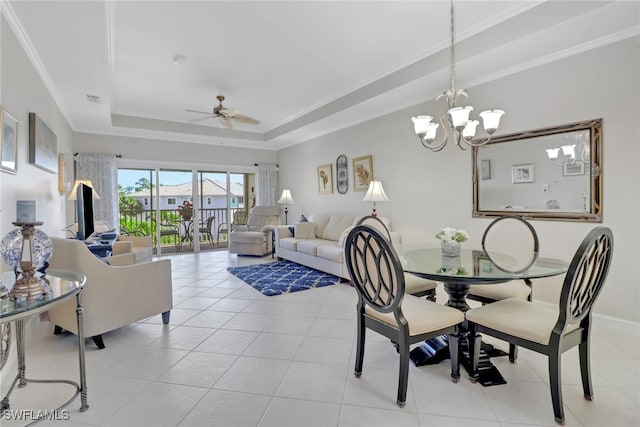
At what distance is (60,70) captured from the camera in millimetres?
3189

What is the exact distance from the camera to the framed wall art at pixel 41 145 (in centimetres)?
279

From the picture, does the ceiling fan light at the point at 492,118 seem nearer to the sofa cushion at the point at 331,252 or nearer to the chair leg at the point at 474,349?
the chair leg at the point at 474,349

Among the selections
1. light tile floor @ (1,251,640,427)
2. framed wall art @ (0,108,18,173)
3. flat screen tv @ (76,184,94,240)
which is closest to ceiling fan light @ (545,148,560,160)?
light tile floor @ (1,251,640,427)

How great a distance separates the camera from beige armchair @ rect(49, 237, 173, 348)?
232cm

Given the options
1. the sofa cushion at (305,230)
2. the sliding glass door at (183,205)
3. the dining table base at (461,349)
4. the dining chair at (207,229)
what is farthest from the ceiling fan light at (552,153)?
the dining chair at (207,229)

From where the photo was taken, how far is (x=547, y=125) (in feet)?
10.0

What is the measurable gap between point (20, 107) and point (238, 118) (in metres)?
2.69

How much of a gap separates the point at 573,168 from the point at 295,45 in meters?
2.97

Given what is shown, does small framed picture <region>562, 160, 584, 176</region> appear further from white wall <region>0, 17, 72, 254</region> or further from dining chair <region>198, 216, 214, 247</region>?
dining chair <region>198, 216, 214, 247</region>

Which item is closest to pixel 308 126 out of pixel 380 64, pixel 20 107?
pixel 380 64

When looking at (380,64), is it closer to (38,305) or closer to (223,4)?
(223,4)

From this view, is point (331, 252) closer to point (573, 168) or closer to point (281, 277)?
point (281, 277)

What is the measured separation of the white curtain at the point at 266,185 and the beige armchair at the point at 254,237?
2.87 ft

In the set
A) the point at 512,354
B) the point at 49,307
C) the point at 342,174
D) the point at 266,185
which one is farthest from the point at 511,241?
the point at 266,185
